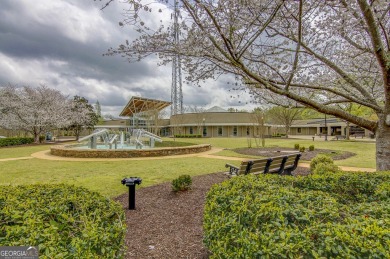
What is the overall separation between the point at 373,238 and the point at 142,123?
141 feet

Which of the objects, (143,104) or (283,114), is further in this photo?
(283,114)

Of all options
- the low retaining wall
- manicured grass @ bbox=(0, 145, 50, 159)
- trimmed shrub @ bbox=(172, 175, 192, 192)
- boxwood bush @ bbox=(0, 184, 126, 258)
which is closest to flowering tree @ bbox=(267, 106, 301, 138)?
the low retaining wall

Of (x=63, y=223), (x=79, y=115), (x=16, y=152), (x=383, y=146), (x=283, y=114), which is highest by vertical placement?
(x=283, y=114)

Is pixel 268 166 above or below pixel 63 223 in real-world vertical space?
below

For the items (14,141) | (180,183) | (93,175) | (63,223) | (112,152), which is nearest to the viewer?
(63,223)

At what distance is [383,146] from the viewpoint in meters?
5.06

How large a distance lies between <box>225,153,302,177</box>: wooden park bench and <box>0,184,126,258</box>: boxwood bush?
164 inches

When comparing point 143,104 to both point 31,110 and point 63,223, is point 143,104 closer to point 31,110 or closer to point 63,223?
point 31,110

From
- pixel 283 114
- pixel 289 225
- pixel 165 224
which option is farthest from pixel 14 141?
pixel 283 114

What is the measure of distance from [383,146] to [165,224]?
16.0 ft

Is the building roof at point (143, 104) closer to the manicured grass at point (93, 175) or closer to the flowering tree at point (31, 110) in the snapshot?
the flowering tree at point (31, 110)

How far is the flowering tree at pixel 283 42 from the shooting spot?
13.5ft

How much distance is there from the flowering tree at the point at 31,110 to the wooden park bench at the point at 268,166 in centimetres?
A: 2660

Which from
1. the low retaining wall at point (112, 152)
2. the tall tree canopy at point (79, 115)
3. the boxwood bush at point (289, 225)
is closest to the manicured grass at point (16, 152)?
the low retaining wall at point (112, 152)
